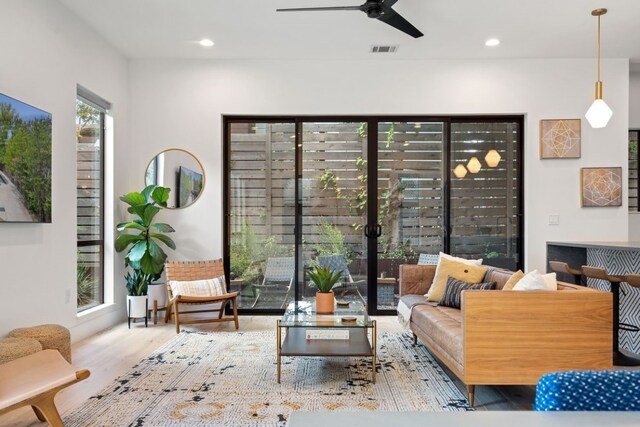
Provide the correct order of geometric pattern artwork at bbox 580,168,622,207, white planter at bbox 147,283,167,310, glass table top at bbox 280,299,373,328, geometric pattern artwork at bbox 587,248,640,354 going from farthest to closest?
geometric pattern artwork at bbox 580,168,622,207
white planter at bbox 147,283,167,310
geometric pattern artwork at bbox 587,248,640,354
glass table top at bbox 280,299,373,328

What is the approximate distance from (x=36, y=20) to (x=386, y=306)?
14.6 feet

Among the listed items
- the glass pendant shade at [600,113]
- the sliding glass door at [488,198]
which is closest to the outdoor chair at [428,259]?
the sliding glass door at [488,198]

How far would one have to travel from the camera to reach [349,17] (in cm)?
432

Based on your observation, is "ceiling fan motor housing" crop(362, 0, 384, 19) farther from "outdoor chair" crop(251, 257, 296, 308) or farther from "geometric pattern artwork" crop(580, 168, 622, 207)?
"geometric pattern artwork" crop(580, 168, 622, 207)

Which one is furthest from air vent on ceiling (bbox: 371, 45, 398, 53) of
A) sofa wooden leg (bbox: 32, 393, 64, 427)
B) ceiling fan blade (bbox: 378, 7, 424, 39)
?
sofa wooden leg (bbox: 32, 393, 64, 427)

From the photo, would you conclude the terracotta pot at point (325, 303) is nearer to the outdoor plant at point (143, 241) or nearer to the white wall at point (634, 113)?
the outdoor plant at point (143, 241)

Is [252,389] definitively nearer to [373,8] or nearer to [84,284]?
[84,284]

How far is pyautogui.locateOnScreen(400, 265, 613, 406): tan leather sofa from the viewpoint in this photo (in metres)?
2.68

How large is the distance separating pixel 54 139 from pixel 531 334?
12.7 ft

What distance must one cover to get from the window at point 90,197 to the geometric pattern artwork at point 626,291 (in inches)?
189

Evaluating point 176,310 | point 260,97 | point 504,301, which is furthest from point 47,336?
point 260,97

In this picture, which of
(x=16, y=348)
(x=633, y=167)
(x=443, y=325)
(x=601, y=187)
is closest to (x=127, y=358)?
(x=16, y=348)

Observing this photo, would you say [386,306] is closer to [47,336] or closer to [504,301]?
[504,301]

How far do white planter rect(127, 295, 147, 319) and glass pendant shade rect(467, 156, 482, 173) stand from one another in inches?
156
